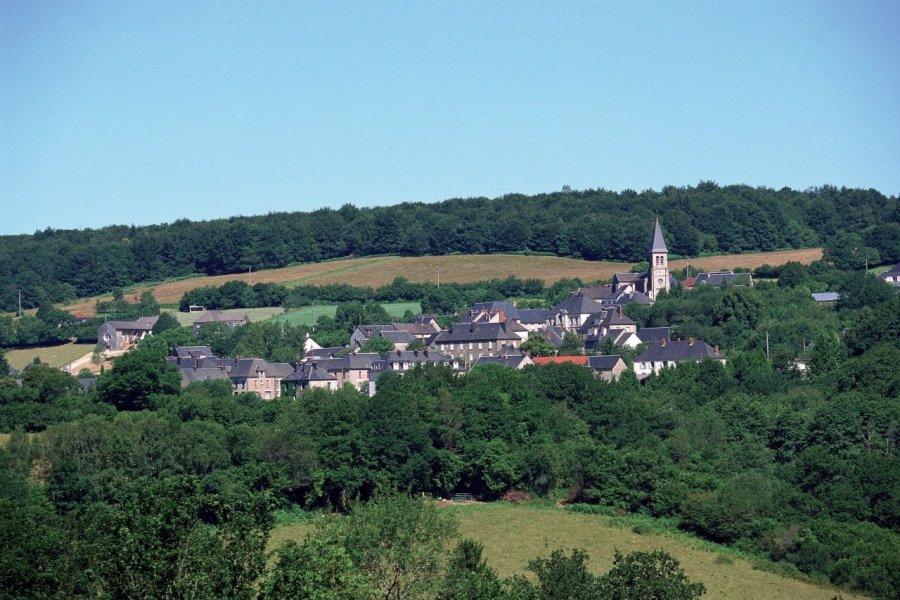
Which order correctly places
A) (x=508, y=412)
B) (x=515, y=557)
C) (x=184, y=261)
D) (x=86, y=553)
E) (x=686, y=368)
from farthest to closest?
(x=184, y=261) → (x=686, y=368) → (x=508, y=412) → (x=515, y=557) → (x=86, y=553)

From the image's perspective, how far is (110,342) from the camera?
352 ft

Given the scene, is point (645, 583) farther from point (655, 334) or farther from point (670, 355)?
point (655, 334)

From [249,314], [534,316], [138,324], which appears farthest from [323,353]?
[138,324]

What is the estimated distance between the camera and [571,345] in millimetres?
97125

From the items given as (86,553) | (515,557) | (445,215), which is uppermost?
(445,215)

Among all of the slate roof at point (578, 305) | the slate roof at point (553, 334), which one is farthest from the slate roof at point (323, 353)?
the slate roof at point (578, 305)

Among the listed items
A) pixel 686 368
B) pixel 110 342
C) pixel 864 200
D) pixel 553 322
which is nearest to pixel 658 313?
pixel 553 322

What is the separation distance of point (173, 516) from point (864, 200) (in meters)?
128

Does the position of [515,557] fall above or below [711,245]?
below

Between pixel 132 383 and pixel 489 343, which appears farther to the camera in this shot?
pixel 489 343

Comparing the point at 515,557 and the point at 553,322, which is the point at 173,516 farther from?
the point at 553,322

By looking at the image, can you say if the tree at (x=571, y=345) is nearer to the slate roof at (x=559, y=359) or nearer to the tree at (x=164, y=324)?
the slate roof at (x=559, y=359)

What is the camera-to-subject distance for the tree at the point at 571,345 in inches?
3770

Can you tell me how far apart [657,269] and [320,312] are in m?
27.5
